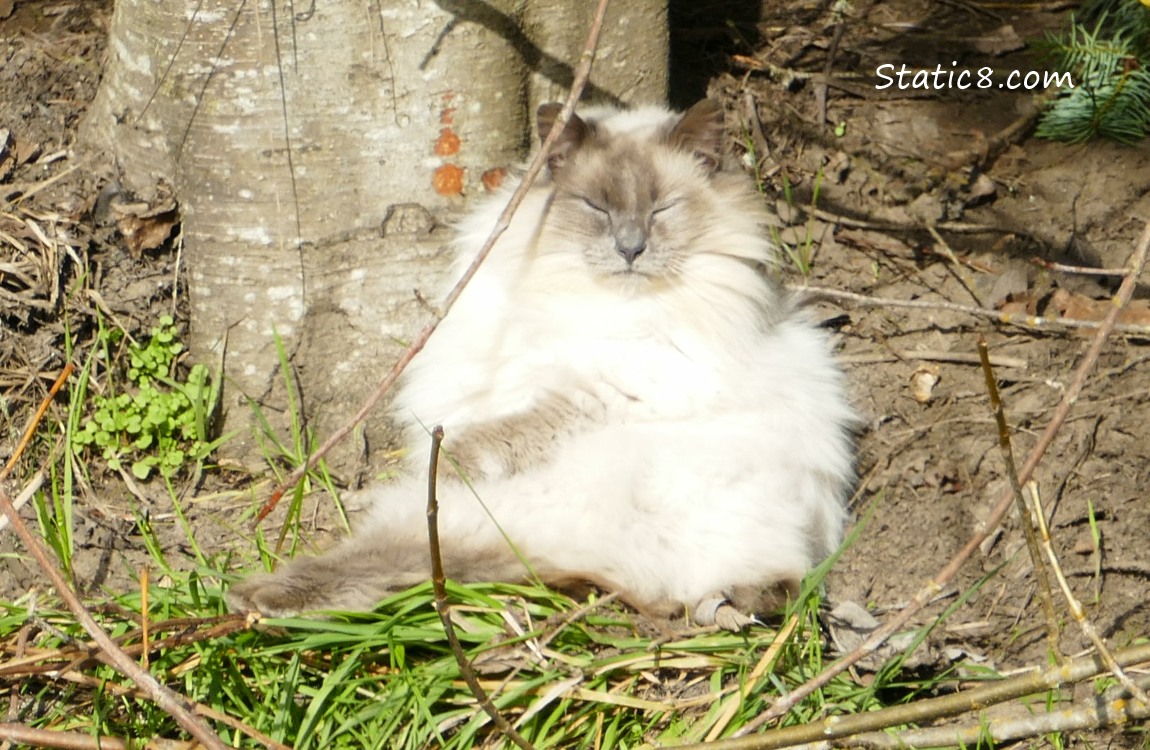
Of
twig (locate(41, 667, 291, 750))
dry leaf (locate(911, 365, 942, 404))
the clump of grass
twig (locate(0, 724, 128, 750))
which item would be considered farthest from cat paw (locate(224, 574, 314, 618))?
dry leaf (locate(911, 365, 942, 404))

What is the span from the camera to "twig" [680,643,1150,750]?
227 cm

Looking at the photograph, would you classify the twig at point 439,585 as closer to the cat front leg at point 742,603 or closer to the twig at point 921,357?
the cat front leg at point 742,603

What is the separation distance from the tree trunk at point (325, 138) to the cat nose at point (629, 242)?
1.76ft

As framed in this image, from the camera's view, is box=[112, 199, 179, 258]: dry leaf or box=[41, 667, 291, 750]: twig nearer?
box=[41, 667, 291, 750]: twig

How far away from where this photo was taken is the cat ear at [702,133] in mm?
3357

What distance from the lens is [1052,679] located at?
2.29m

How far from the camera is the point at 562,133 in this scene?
3361 millimetres

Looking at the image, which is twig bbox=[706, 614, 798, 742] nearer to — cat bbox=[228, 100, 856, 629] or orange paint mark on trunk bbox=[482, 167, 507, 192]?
cat bbox=[228, 100, 856, 629]

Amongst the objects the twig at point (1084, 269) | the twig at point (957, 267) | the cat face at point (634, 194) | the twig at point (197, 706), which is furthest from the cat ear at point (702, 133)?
the twig at point (197, 706)

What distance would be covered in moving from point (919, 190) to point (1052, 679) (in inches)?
95.1

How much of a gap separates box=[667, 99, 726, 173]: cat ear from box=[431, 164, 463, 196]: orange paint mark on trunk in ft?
2.23

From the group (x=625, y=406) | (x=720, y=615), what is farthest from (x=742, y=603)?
(x=625, y=406)

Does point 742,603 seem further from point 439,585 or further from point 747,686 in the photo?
point 439,585

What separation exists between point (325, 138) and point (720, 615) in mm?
1829
